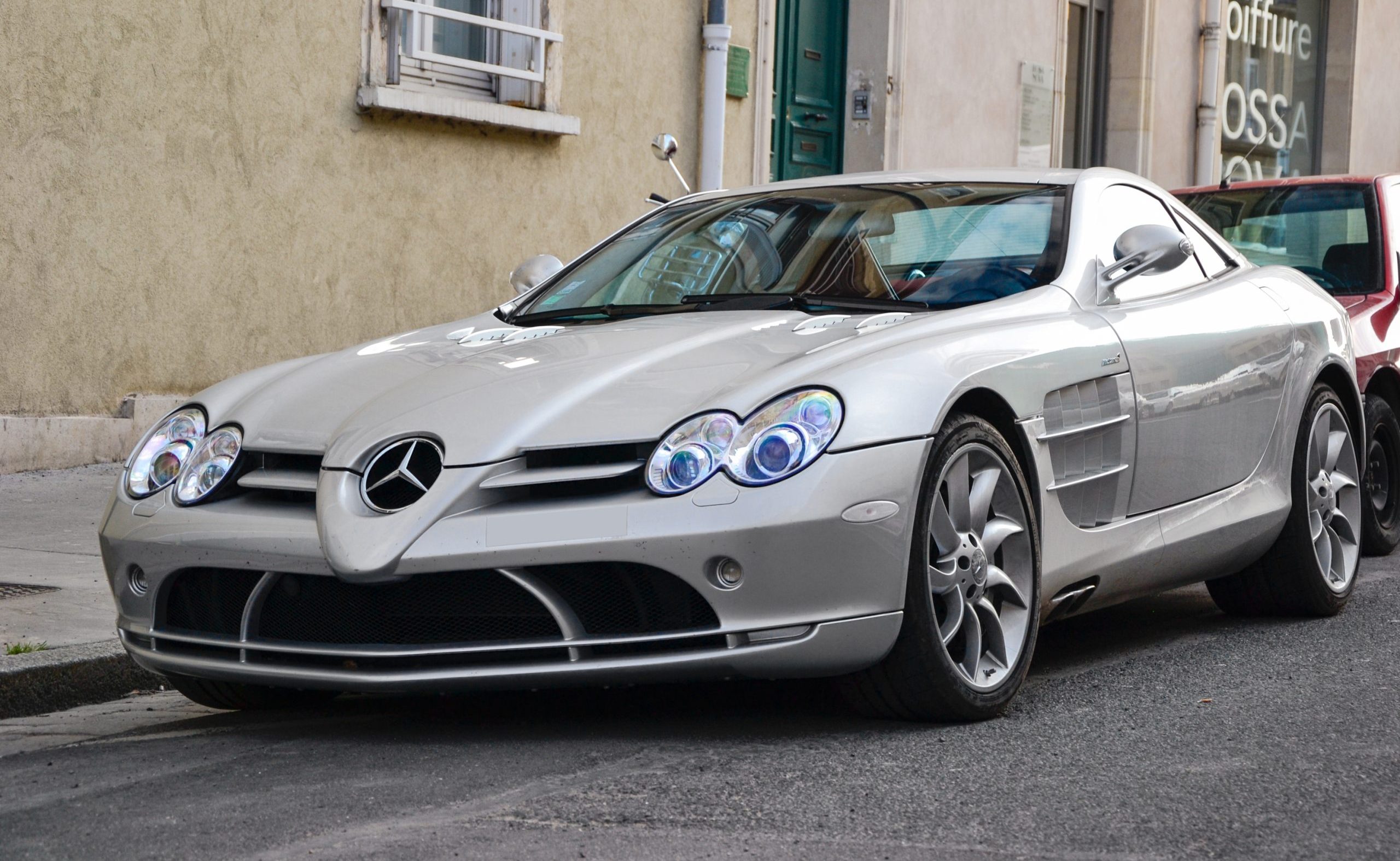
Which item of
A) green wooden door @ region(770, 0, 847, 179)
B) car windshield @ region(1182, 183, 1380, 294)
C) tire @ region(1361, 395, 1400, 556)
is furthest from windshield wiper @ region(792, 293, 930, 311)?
green wooden door @ region(770, 0, 847, 179)

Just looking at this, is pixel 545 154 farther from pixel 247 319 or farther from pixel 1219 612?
pixel 1219 612

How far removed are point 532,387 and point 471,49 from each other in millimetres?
7021

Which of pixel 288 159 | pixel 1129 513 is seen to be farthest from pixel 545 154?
pixel 1129 513

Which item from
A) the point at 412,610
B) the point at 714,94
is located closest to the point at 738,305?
the point at 412,610

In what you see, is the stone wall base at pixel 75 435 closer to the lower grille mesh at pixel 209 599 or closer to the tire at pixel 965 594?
the lower grille mesh at pixel 209 599

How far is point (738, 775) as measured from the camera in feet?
12.1

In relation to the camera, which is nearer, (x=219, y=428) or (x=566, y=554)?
(x=566, y=554)

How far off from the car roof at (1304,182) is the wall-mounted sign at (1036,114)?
6.95 meters

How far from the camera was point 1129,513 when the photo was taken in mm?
4848

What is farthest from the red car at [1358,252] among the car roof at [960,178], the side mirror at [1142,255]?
the side mirror at [1142,255]

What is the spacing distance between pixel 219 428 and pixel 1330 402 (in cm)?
340

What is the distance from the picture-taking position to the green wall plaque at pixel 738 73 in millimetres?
12461

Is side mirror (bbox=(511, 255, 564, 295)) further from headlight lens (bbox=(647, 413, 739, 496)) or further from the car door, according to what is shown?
headlight lens (bbox=(647, 413, 739, 496))

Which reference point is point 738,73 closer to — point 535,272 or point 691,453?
point 535,272
